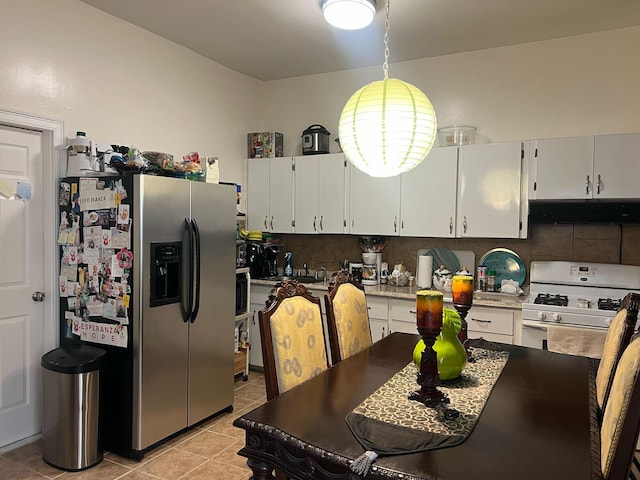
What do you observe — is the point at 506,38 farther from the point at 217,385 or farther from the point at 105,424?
the point at 105,424

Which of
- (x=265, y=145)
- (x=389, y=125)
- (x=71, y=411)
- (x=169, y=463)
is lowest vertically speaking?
(x=169, y=463)

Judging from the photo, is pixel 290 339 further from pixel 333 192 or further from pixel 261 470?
pixel 333 192

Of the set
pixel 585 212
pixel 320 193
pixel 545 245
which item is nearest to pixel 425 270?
pixel 545 245

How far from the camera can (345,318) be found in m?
2.65

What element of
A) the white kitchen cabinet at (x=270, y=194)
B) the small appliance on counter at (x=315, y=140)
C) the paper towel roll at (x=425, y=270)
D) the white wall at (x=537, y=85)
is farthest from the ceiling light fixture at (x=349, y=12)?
the paper towel roll at (x=425, y=270)

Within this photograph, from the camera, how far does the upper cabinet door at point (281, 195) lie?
179 inches

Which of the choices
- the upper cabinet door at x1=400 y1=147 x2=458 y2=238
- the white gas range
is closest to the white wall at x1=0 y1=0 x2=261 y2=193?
the upper cabinet door at x1=400 y1=147 x2=458 y2=238

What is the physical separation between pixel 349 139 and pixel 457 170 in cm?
195

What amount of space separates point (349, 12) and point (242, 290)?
2.40 metres

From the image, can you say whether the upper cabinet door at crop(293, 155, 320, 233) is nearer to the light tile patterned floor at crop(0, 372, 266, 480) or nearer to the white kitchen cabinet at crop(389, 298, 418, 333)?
the white kitchen cabinet at crop(389, 298, 418, 333)

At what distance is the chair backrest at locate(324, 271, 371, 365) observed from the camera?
2.56 m

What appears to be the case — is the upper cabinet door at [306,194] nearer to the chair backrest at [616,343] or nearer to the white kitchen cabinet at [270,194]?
the white kitchen cabinet at [270,194]

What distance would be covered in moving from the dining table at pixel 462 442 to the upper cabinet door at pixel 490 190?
1.70 metres

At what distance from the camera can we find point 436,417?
161cm
